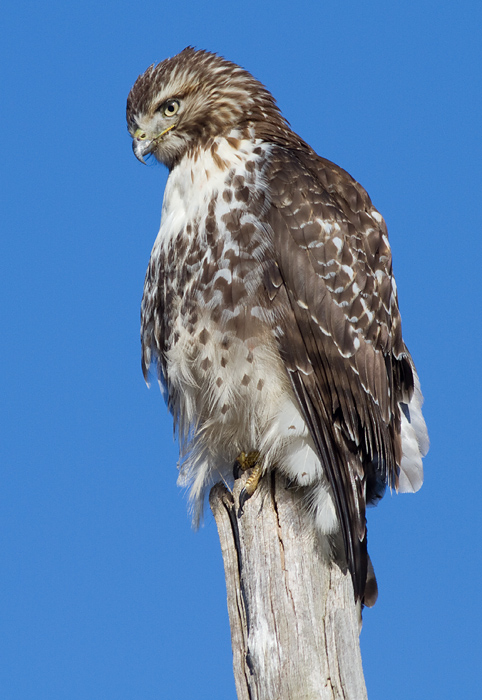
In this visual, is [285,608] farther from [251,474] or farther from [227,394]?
[227,394]

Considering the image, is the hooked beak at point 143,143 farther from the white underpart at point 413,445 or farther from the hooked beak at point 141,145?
the white underpart at point 413,445

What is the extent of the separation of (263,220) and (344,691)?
214 cm

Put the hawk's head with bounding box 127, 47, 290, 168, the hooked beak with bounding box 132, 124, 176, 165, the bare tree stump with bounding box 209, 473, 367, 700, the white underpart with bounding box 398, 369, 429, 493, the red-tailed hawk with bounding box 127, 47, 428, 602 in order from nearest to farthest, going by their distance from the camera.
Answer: the bare tree stump with bounding box 209, 473, 367, 700 < the red-tailed hawk with bounding box 127, 47, 428, 602 < the white underpart with bounding box 398, 369, 429, 493 < the hawk's head with bounding box 127, 47, 290, 168 < the hooked beak with bounding box 132, 124, 176, 165

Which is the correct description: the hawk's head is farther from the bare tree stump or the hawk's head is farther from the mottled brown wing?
the bare tree stump

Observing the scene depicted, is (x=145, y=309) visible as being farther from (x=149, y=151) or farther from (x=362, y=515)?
(x=362, y=515)

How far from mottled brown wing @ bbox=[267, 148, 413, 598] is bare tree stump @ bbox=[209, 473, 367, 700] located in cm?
25

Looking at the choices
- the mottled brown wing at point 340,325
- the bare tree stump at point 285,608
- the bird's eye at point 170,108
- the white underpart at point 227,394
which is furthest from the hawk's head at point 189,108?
the bare tree stump at point 285,608

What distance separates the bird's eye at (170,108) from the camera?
15.7 ft

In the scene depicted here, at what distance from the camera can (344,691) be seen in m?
3.54

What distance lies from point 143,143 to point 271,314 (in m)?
1.33

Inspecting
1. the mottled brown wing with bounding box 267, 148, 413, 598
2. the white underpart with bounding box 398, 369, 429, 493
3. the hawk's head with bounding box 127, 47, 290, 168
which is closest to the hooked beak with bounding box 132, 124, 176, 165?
the hawk's head with bounding box 127, 47, 290, 168

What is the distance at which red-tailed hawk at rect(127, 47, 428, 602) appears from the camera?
4.15m

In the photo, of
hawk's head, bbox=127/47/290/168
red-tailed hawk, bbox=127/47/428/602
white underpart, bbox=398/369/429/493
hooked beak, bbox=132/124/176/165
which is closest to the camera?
red-tailed hawk, bbox=127/47/428/602

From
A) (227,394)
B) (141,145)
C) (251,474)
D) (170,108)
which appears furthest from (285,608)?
(170,108)
